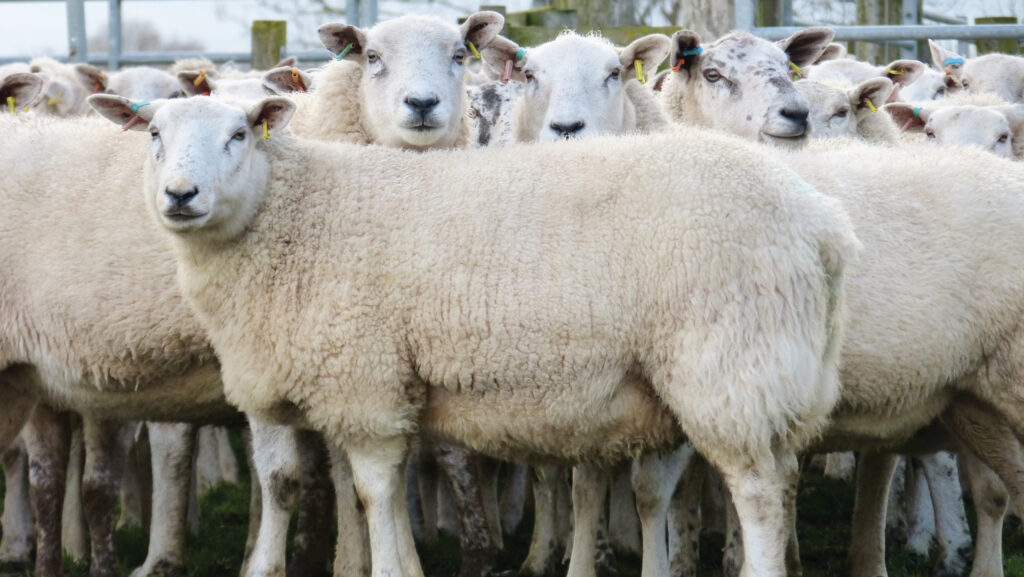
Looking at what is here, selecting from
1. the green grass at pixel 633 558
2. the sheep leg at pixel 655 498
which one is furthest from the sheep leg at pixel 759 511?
the green grass at pixel 633 558

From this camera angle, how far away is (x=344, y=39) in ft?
20.3

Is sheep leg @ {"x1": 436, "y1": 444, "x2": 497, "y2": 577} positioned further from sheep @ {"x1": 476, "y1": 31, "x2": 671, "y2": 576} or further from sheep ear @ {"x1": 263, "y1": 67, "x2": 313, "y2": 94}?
sheep ear @ {"x1": 263, "y1": 67, "x2": 313, "y2": 94}

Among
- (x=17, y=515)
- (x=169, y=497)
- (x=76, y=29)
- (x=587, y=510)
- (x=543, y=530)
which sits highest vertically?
(x=76, y=29)

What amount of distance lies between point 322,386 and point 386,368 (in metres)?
0.22

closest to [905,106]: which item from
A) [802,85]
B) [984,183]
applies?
[802,85]

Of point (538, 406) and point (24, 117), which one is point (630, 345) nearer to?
point (538, 406)

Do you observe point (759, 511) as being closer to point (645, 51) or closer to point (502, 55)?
point (645, 51)

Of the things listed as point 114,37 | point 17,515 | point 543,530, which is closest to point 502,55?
point 543,530

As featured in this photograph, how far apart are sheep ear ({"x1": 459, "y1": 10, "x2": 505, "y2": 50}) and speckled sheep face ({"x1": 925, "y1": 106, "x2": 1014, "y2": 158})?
2.13 metres

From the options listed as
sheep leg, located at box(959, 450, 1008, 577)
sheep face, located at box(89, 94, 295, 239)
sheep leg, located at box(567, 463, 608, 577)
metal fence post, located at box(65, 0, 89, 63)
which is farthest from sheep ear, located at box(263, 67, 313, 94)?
metal fence post, located at box(65, 0, 89, 63)

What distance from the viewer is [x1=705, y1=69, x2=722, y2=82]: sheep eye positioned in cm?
661

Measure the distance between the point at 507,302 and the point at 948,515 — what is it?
2.62 m

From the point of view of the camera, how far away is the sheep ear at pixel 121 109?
511 centimetres

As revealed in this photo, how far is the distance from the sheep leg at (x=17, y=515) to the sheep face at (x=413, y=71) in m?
2.35
